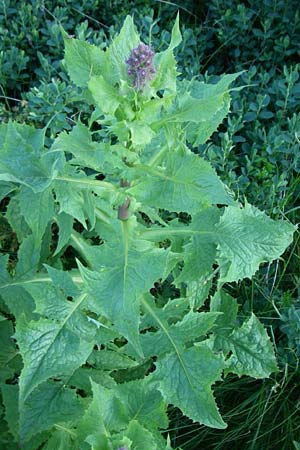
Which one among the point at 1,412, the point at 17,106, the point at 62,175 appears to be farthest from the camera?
the point at 17,106

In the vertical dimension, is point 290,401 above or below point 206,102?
below

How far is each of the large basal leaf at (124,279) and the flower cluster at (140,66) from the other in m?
0.33

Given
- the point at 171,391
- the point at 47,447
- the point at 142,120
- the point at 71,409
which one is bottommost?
the point at 47,447

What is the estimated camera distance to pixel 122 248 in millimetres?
1446

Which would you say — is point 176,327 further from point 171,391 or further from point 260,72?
point 260,72

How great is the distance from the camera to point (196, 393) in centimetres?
150

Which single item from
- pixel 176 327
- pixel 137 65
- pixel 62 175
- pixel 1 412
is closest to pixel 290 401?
pixel 176 327

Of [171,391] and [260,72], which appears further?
[260,72]

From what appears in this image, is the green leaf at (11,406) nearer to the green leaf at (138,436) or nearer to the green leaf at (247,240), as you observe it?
the green leaf at (138,436)

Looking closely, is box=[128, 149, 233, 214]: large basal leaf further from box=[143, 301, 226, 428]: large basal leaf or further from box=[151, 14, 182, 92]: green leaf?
box=[143, 301, 226, 428]: large basal leaf

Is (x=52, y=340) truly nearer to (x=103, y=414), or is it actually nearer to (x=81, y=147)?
(x=103, y=414)

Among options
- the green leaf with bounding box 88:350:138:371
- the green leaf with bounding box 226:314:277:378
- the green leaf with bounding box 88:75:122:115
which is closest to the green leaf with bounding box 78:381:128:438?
the green leaf with bounding box 88:350:138:371

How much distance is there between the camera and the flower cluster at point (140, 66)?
1.30m

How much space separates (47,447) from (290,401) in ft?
2.89
